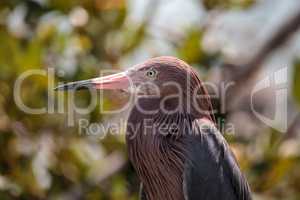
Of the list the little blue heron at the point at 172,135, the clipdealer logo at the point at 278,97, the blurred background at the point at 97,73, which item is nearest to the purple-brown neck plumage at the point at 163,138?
the little blue heron at the point at 172,135

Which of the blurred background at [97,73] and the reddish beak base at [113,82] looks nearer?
the reddish beak base at [113,82]

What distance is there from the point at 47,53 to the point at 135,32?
0.42 m

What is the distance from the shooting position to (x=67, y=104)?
338 centimetres

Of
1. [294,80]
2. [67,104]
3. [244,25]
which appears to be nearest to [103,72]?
[67,104]

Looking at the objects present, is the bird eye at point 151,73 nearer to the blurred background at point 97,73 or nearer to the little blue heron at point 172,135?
the little blue heron at point 172,135

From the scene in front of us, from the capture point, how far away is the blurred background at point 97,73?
3.37 meters

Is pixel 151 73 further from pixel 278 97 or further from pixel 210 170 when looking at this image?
pixel 278 97

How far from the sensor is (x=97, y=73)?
3439 mm

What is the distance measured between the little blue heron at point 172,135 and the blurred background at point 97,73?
2.53 ft

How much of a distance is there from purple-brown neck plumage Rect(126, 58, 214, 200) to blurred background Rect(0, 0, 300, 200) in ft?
2.53

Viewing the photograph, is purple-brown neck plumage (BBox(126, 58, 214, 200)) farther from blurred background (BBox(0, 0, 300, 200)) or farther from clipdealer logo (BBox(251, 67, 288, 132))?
clipdealer logo (BBox(251, 67, 288, 132))

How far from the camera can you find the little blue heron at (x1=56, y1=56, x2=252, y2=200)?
2463 mm

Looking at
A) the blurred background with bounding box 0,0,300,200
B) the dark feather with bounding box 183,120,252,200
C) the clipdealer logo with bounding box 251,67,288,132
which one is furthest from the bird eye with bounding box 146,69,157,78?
the clipdealer logo with bounding box 251,67,288,132

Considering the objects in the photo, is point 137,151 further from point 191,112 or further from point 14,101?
point 14,101
